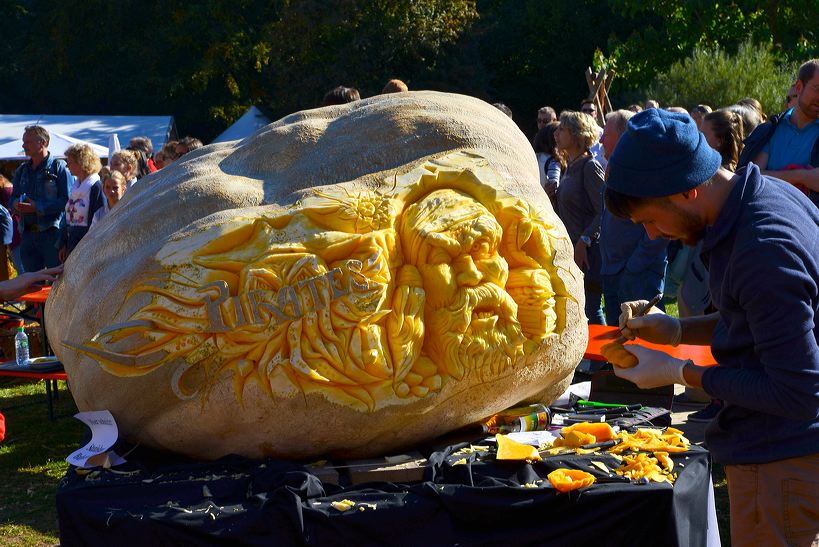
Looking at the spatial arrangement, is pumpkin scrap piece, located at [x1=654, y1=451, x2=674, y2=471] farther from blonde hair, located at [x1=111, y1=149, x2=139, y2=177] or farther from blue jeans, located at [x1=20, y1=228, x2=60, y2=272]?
blue jeans, located at [x1=20, y1=228, x2=60, y2=272]

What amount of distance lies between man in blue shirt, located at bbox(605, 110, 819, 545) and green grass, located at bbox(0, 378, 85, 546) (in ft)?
10.7

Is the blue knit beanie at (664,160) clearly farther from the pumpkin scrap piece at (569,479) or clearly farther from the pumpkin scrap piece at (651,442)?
the pumpkin scrap piece at (651,442)

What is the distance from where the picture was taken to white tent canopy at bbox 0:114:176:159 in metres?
18.5

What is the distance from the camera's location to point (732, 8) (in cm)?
1797

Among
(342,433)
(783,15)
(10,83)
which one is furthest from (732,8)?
(10,83)

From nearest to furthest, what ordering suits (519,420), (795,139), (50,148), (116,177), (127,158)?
(519,420), (795,139), (116,177), (127,158), (50,148)

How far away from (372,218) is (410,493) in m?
1.09

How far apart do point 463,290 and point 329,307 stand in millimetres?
536

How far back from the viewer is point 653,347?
4.90m

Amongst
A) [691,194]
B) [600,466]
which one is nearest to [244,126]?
[600,466]

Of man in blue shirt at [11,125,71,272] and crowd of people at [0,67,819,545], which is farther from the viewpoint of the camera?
man in blue shirt at [11,125,71,272]

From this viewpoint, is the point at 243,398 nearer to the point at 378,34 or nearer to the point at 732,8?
the point at 732,8

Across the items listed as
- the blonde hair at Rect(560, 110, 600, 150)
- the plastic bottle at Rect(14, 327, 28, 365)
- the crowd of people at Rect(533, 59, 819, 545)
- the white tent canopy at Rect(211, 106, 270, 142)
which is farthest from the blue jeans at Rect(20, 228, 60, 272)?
the white tent canopy at Rect(211, 106, 270, 142)

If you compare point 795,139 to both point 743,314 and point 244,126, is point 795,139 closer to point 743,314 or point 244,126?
point 743,314
